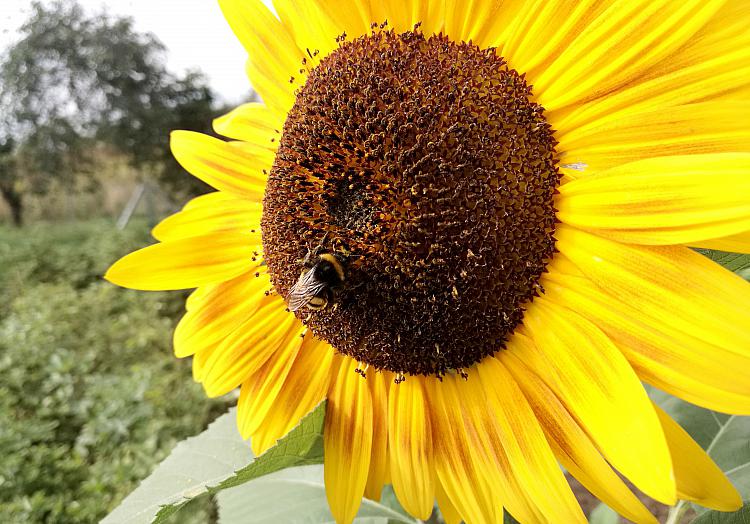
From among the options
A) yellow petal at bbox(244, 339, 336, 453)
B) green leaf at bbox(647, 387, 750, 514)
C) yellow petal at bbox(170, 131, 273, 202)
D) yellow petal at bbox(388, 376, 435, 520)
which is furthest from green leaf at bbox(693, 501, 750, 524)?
yellow petal at bbox(170, 131, 273, 202)

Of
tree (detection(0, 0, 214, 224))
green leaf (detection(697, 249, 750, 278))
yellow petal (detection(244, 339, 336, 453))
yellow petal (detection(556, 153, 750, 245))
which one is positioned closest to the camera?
yellow petal (detection(556, 153, 750, 245))

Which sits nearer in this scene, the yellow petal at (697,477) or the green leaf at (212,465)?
the yellow petal at (697,477)

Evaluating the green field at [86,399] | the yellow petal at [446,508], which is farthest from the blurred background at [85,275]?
the yellow petal at [446,508]

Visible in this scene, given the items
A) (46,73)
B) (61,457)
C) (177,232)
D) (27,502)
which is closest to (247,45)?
(177,232)

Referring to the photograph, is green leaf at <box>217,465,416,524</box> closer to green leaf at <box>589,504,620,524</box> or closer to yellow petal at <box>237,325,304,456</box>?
yellow petal at <box>237,325,304,456</box>

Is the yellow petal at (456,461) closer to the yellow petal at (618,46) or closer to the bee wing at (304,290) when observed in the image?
the bee wing at (304,290)

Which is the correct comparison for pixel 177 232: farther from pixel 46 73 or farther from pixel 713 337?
pixel 46 73

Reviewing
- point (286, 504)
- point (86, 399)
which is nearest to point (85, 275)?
point (86, 399)
